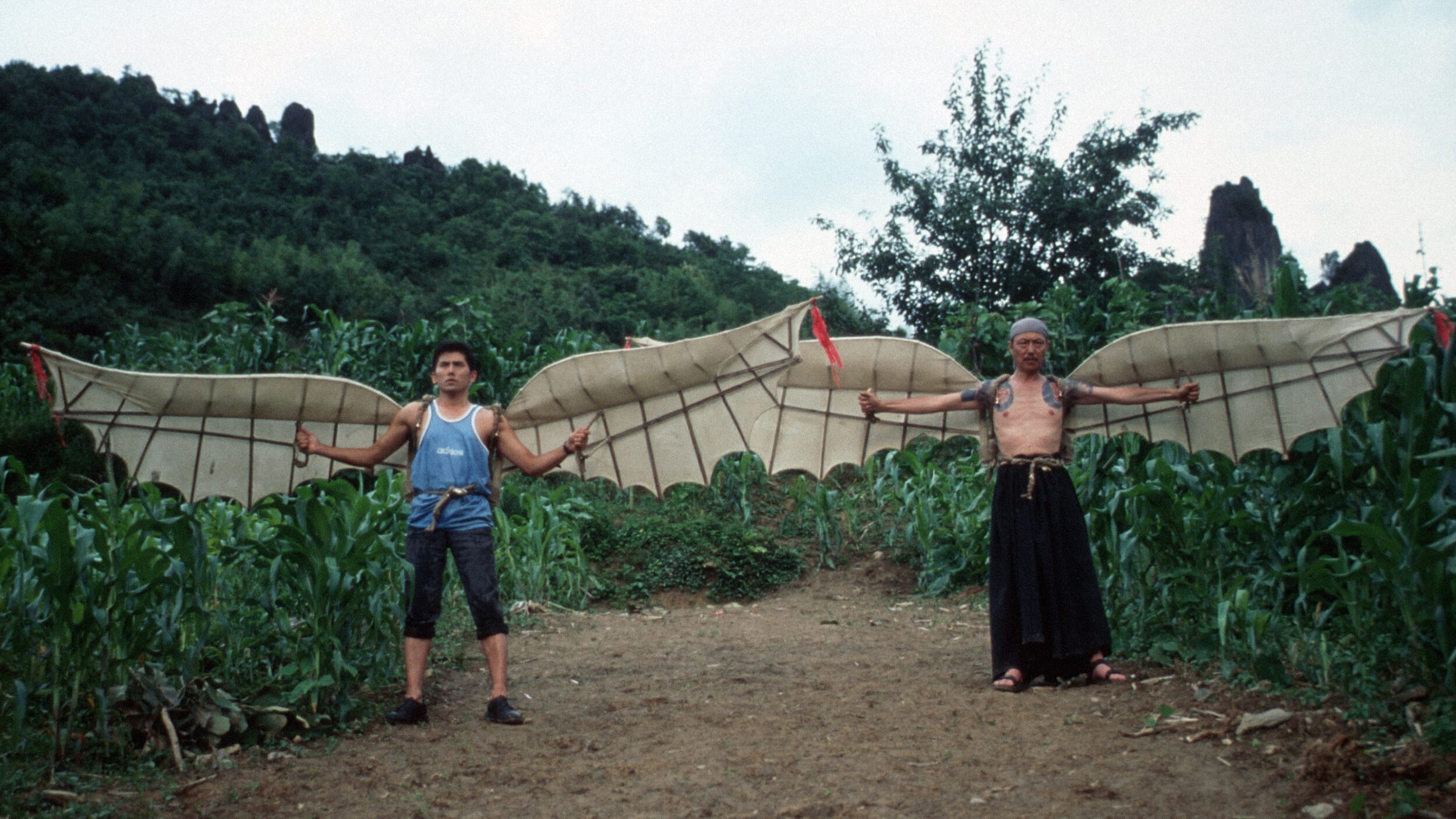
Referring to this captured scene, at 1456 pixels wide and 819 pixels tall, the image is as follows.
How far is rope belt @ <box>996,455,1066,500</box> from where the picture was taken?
519 cm

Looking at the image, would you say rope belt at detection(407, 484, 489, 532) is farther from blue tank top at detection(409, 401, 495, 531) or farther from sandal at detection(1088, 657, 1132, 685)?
sandal at detection(1088, 657, 1132, 685)

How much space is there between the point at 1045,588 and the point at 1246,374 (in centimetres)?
138

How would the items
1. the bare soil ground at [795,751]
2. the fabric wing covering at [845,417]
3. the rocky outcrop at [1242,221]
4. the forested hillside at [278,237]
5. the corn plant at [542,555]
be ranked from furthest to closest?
the rocky outcrop at [1242,221], the forested hillside at [278,237], the corn plant at [542,555], the fabric wing covering at [845,417], the bare soil ground at [795,751]

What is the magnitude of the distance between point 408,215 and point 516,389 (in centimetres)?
2131

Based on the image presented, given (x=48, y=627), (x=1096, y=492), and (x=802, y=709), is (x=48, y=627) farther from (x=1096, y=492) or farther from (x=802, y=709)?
(x=1096, y=492)

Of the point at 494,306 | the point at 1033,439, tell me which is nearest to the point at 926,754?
the point at 1033,439

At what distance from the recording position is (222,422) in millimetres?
4824

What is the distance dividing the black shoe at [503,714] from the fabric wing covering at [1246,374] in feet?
10.0

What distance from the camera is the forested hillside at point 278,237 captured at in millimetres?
20281

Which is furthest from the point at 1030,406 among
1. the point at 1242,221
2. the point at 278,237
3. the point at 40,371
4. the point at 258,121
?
the point at 258,121

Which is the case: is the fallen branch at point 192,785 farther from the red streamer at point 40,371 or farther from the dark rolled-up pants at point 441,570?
the red streamer at point 40,371

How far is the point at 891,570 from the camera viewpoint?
9.59 m

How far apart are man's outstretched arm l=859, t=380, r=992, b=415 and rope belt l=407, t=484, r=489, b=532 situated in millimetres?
1892

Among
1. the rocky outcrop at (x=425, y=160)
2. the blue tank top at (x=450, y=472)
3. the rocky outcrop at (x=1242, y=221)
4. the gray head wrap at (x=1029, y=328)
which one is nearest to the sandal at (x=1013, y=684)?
the gray head wrap at (x=1029, y=328)
